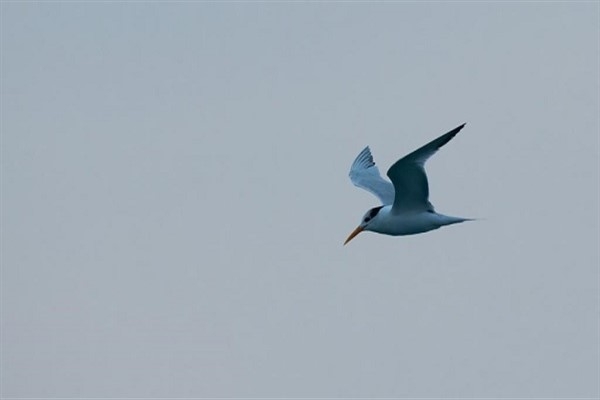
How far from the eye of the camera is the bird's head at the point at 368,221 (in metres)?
23.3

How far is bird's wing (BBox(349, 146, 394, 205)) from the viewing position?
992 inches

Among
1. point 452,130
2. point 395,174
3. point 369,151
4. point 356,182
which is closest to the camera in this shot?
point 452,130

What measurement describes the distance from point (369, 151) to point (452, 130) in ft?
27.0

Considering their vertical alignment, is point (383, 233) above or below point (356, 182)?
below

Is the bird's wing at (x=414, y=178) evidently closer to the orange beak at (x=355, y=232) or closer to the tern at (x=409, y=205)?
the tern at (x=409, y=205)

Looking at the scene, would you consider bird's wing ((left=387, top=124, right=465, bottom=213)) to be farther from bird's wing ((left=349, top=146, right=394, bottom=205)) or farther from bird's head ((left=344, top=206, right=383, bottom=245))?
bird's wing ((left=349, top=146, right=394, bottom=205))

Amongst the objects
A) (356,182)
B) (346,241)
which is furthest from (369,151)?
(346,241)

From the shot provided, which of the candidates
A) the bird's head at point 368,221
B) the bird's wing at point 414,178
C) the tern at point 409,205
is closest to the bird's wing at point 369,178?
the tern at point 409,205

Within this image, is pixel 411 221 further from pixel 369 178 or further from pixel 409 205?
pixel 369 178

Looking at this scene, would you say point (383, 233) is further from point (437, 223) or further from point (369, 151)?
point (369, 151)

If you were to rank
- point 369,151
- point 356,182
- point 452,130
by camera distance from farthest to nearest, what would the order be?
1. point 369,151
2. point 356,182
3. point 452,130

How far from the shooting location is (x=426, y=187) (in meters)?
21.7

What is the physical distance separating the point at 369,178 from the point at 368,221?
10.0 feet

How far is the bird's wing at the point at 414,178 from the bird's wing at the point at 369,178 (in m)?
2.31
